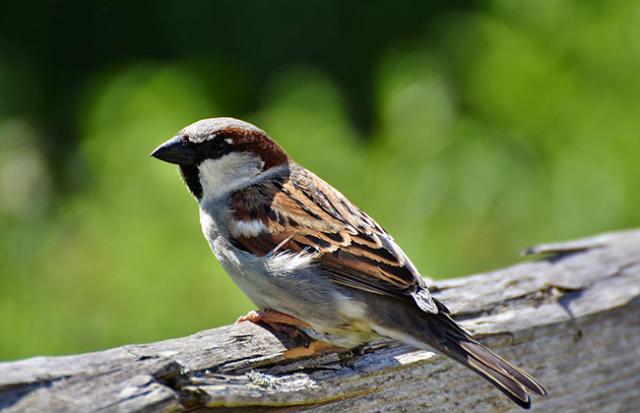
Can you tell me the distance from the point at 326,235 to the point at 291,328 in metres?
0.26

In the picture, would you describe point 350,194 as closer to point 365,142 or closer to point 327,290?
point 365,142

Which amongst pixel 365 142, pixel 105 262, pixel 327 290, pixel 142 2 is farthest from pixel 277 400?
pixel 142 2

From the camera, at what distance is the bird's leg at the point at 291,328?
1.68 m

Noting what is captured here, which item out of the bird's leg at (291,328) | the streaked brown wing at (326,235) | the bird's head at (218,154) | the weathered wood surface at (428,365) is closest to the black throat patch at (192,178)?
the bird's head at (218,154)

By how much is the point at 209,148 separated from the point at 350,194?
3.28ft

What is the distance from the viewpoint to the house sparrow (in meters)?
1.73

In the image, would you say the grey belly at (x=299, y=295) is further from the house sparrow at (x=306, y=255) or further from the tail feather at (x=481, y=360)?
the tail feather at (x=481, y=360)

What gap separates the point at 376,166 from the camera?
3240 millimetres

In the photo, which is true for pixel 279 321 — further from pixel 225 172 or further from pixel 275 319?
pixel 225 172

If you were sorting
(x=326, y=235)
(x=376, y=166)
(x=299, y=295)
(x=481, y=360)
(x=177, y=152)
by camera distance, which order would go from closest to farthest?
(x=481, y=360) → (x=299, y=295) → (x=326, y=235) → (x=177, y=152) → (x=376, y=166)

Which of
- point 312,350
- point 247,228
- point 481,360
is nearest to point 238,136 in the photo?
point 247,228

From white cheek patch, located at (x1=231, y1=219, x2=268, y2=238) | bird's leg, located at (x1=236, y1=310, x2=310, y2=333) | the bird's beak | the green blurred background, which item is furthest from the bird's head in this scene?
the green blurred background

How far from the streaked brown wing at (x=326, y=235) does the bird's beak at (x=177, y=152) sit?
134 millimetres

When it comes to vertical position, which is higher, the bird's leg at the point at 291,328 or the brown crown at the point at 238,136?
the brown crown at the point at 238,136
